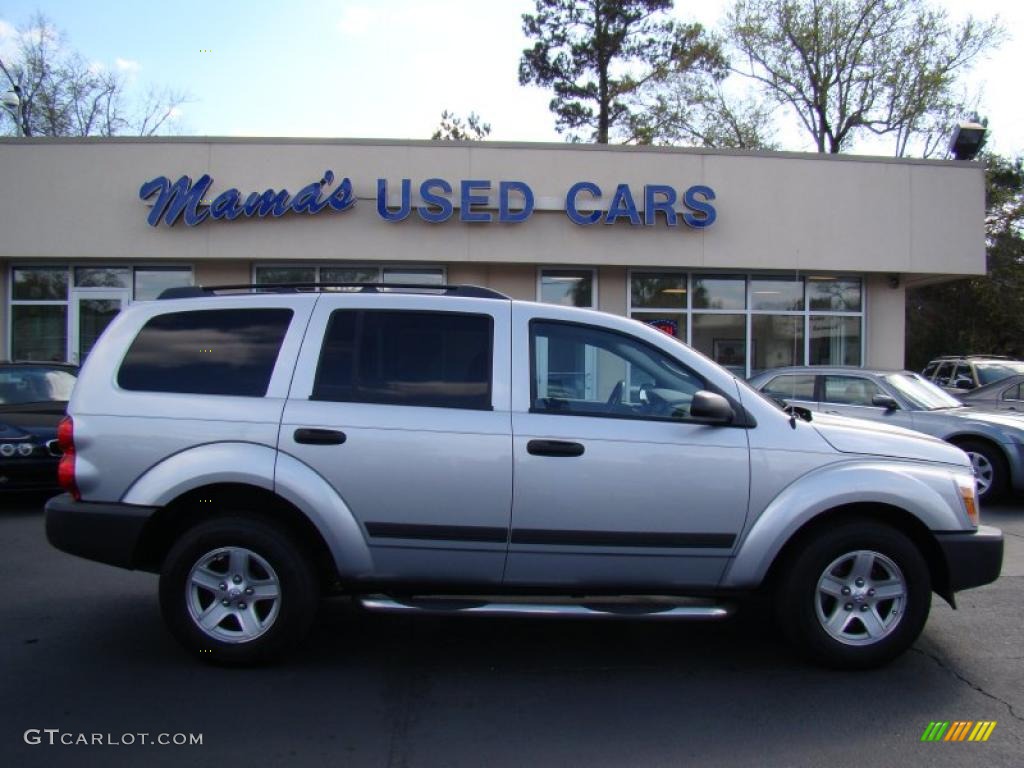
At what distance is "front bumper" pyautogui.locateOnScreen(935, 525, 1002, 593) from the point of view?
13.4 ft

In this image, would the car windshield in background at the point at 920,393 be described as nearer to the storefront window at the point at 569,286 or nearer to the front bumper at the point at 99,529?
the storefront window at the point at 569,286

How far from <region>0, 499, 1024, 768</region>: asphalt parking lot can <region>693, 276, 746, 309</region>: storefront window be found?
1060cm

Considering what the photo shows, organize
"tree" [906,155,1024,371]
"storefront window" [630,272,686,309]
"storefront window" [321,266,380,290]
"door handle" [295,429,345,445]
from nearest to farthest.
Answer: "door handle" [295,429,345,445]
"storefront window" [321,266,380,290]
"storefront window" [630,272,686,309]
"tree" [906,155,1024,371]

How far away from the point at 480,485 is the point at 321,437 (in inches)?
33.3

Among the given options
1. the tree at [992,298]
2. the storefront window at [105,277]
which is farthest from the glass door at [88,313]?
the tree at [992,298]

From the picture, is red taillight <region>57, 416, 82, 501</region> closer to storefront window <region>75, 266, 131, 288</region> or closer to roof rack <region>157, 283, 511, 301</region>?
roof rack <region>157, 283, 511, 301</region>

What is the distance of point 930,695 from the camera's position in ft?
12.8

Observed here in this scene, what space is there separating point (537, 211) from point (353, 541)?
11.1 metres

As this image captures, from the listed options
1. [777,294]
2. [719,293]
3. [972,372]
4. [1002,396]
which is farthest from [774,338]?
[1002,396]

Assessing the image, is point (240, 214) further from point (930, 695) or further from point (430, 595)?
point (930, 695)

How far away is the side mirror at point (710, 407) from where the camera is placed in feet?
12.8

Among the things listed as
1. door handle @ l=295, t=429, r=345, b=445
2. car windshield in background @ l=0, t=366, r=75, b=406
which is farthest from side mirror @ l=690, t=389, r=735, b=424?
car windshield in background @ l=0, t=366, r=75, b=406

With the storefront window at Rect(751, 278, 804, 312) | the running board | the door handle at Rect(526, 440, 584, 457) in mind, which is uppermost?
the storefront window at Rect(751, 278, 804, 312)

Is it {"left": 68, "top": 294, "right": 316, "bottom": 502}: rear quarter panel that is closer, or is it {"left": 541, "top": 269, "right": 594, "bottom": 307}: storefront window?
{"left": 68, "top": 294, "right": 316, "bottom": 502}: rear quarter panel
